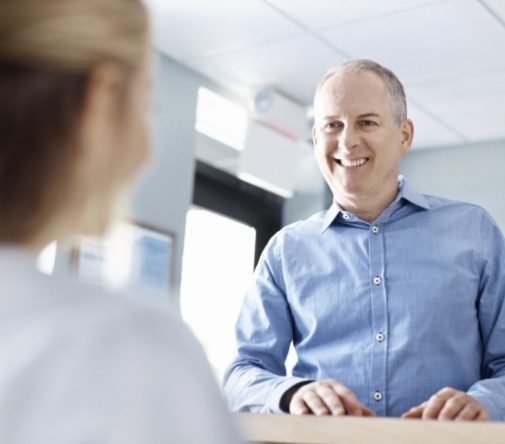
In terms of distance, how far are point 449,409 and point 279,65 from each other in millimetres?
2744

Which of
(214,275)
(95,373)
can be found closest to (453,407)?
(95,373)

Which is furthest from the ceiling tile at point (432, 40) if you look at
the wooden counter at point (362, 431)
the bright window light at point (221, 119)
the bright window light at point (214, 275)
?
the wooden counter at point (362, 431)

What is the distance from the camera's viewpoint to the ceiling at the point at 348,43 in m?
3.20

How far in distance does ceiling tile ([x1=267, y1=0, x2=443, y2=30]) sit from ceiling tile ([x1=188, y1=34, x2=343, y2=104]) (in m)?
0.17

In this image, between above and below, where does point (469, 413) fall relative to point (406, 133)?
below

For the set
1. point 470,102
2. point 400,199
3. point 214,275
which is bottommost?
point 400,199

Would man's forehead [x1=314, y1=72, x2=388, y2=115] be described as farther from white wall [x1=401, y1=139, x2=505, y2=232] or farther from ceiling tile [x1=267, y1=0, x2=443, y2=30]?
white wall [x1=401, y1=139, x2=505, y2=232]

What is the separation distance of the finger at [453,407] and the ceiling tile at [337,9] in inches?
85.1

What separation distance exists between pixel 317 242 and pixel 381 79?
35 centimetres

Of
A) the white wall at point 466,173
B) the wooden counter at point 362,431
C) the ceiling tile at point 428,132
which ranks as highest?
the ceiling tile at point 428,132

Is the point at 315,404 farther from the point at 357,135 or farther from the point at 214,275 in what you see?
the point at 214,275

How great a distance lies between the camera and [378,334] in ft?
5.08

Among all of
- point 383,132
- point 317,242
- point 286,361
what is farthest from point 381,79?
point 286,361

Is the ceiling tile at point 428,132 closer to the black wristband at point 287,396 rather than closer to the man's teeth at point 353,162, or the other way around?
the man's teeth at point 353,162
